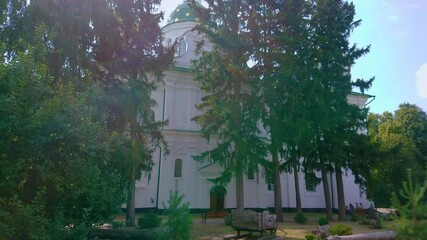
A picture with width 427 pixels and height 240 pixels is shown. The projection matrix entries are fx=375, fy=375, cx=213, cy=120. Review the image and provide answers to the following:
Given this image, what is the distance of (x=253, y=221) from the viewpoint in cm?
1219

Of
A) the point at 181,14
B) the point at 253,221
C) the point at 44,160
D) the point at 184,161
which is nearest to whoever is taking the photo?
the point at 44,160

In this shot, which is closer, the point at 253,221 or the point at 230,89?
the point at 253,221

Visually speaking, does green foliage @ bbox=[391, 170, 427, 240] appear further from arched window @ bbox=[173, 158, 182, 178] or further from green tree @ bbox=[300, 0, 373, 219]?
arched window @ bbox=[173, 158, 182, 178]

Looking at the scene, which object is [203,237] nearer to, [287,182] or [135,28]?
[135,28]

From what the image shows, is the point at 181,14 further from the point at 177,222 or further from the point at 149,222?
the point at 177,222

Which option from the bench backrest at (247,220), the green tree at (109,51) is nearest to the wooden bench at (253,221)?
the bench backrest at (247,220)

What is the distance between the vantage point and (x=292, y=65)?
17484 mm

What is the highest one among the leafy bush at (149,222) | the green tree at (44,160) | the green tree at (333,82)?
the green tree at (333,82)

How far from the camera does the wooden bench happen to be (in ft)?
39.7

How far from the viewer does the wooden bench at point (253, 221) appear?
12086mm

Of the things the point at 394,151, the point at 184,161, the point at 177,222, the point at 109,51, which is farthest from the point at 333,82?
the point at 177,222

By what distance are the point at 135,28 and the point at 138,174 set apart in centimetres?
629

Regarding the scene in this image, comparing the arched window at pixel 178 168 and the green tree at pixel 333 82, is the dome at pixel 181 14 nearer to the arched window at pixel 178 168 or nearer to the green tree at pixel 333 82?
the arched window at pixel 178 168

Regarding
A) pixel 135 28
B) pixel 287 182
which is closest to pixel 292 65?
pixel 135 28
